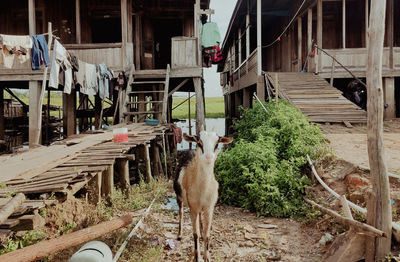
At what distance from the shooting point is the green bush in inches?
251

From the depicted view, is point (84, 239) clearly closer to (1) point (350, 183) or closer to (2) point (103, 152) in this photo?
(2) point (103, 152)

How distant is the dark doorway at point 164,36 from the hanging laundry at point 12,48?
30.5 ft

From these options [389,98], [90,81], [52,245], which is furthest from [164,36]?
[52,245]

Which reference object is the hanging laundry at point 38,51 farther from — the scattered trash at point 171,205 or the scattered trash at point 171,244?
the scattered trash at point 171,244

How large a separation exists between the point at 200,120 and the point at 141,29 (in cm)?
564

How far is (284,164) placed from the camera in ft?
22.7

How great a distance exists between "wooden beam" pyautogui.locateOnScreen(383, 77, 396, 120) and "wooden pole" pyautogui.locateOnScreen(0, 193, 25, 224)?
1350cm

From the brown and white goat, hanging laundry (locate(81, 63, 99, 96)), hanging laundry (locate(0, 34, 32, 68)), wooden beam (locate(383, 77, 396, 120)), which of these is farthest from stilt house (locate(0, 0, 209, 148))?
wooden beam (locate(383, 77, 396, 120))

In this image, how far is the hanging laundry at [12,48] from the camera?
26.0 ft

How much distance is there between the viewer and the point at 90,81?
10.5m

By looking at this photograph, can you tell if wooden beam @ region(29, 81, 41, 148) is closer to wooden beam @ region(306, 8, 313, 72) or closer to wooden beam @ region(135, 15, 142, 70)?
wooden beam @ region(135, 15, 142, 70)

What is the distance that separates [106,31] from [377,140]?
16190mm

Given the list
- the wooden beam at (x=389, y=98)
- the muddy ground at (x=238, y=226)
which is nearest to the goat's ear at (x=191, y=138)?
the muddy ground at (x=238, y=226)

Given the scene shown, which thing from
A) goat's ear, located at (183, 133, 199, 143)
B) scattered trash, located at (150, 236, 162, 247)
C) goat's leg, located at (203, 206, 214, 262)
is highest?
goat's ear, located at (183, 133, 199, 143)
